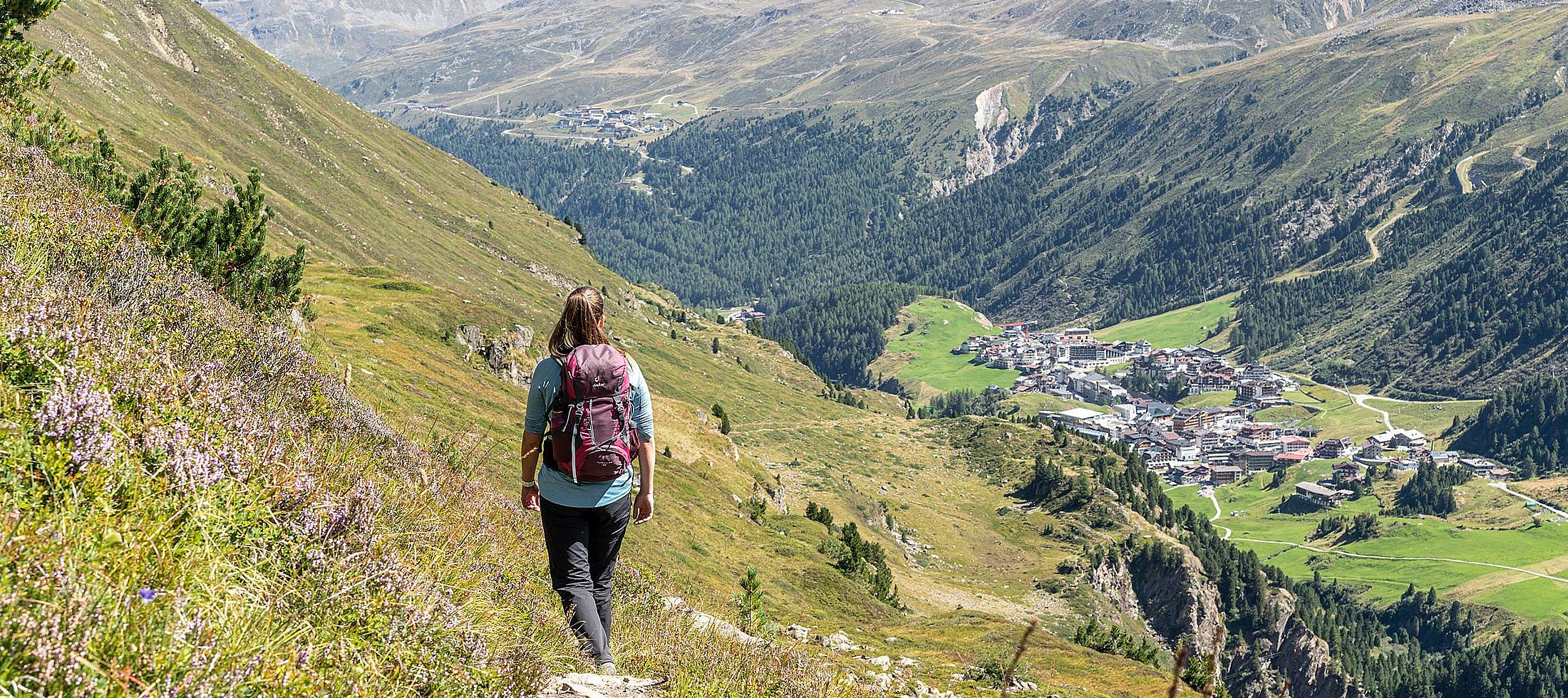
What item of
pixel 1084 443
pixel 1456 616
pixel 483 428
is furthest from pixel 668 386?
pixel 1456 616

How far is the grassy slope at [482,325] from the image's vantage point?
3553 cm

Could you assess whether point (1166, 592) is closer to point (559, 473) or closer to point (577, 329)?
point (559, 473)

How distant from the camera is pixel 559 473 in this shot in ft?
27.9

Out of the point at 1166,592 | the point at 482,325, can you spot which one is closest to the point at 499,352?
the point at 482,325

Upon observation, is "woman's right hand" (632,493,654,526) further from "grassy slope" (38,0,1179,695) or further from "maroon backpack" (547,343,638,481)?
"grassy slope" (38,0,1179,695)

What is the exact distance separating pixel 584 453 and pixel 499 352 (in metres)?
46.9

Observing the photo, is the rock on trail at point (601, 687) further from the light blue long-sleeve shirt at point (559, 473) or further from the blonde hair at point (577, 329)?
the blonde hair at point (577, 329)

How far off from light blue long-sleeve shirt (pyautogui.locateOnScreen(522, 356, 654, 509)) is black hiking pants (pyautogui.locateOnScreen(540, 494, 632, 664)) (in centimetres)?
8

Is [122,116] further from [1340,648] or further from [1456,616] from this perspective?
[1456,616]

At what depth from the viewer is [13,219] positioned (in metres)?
10.3

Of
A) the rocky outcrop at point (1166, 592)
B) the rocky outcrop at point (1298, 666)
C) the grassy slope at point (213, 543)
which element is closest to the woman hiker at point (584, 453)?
the grassy slope at point (213, 543)

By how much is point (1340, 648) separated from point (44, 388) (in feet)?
575

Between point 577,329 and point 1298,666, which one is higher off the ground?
point 577,329

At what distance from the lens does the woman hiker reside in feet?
27.1
